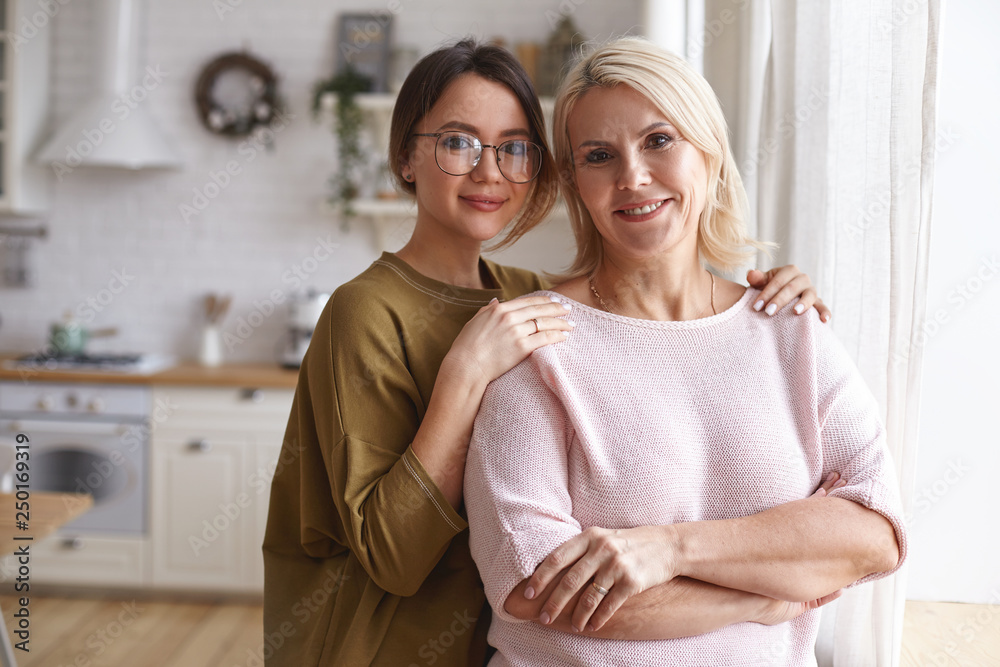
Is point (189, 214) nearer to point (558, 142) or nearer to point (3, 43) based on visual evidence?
point (3, 43)

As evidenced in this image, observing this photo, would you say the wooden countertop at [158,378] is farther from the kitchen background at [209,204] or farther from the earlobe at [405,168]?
the earlobe at [405,168]

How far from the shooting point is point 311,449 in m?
1.42

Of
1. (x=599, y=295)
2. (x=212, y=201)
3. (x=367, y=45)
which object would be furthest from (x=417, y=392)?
(x=212, y=201)

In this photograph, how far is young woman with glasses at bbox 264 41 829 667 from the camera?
1217 millimetres

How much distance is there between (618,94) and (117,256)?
360 centimetres

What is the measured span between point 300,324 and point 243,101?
46.8 inches

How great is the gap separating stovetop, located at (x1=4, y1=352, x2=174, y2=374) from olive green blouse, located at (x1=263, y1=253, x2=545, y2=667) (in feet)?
8.05

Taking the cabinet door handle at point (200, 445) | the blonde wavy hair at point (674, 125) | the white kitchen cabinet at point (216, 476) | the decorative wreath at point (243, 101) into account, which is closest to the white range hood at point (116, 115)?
the decorative wreath at point (243, 101)

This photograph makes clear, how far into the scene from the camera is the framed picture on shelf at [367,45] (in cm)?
391

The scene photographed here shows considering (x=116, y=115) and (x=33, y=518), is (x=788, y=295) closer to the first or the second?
(x=33, y=518)

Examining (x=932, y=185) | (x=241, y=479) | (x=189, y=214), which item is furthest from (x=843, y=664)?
(x=189, y=214)

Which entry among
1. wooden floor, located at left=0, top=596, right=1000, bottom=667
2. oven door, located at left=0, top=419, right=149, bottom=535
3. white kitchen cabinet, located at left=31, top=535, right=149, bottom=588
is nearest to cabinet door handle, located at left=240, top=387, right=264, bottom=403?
oven door, located at left=0, top=419, right=149, bottom=535

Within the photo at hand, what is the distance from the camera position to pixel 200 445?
3479 mm

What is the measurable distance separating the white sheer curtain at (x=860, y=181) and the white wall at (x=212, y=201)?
89.7 inches
